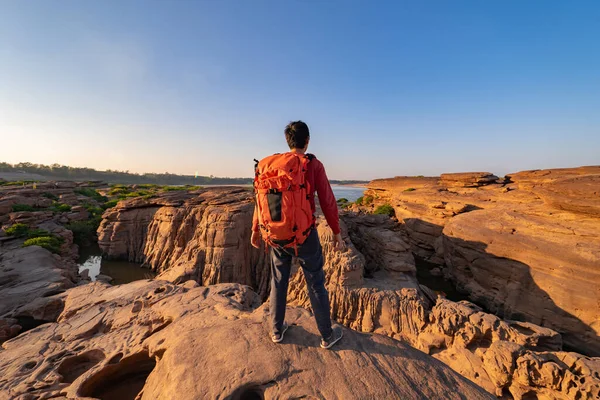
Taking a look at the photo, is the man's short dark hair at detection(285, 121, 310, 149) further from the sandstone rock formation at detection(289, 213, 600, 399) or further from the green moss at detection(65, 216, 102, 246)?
the green moss at detection(65, 216, 102, 246)

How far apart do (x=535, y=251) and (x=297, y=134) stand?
14.3m

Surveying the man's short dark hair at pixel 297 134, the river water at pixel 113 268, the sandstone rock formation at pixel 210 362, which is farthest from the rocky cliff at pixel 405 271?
the man's short dark hair at pixel 297 134

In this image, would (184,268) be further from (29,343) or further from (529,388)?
(529,388)

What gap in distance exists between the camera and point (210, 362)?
269 cm

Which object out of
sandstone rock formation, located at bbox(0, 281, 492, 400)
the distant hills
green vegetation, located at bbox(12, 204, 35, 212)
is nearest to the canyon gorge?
sandstone rock formation, located at bbox(0, 281, 492, 400)

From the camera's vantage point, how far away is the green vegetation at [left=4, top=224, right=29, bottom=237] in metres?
16.0

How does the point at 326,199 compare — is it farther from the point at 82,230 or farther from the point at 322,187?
the point at 82,230

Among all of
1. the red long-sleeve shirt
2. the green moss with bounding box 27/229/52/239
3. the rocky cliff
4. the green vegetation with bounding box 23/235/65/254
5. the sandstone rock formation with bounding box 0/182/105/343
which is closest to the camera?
the red long-sleeve shirt

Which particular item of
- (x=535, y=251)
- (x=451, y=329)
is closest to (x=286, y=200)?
(x=451, y=329)

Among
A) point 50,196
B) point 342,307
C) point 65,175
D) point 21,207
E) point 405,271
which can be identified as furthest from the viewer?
point 65,175

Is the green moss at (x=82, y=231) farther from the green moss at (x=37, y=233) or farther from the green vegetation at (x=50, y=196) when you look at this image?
the green vegetation at (x=50, y=196)

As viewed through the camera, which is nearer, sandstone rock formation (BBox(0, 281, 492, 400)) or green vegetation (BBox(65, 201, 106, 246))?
sandstone rock formation (BBox(0, 281, 492, 400))

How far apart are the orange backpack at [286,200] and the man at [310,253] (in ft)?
0.19

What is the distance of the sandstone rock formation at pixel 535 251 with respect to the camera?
32.4 ft
